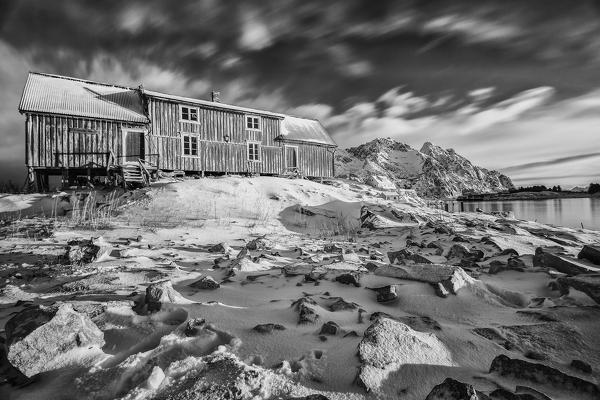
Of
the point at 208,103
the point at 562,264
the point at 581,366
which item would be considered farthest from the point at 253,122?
the point at 581,366

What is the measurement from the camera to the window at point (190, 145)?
21438mm

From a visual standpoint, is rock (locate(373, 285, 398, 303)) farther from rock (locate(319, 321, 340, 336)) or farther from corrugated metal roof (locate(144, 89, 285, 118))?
corrugated metal roof (locate(144, 89, 285, 118))

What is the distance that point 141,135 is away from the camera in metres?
19.9

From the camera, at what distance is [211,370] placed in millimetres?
1847

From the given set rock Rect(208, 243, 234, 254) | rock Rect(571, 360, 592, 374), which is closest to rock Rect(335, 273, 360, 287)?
rock Rect(571, 360, 592, 374)

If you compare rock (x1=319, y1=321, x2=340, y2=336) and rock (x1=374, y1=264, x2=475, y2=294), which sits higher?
rock (x1=374, y1=264, x2=475, y2=294)

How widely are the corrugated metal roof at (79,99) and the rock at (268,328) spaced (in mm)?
20998

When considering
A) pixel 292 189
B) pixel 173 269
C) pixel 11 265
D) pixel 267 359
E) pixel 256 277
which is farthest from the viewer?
pixel 292 189

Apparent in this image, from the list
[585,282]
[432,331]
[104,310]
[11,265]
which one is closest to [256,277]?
[104,310]

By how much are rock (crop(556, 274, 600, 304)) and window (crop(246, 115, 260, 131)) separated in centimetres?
2329

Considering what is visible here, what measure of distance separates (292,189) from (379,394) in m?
14.8

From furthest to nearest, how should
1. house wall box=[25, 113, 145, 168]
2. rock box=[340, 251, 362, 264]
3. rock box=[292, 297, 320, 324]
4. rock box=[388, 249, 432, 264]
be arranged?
1. house wall box=[25, 113, 145, 168]
2. rock box=[340, 251, 362, 264]
3. rock box=[388, 249, 432, 264]
4. rock box=[292, 297, 320, 324]

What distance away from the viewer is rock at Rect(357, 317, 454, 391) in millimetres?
1782

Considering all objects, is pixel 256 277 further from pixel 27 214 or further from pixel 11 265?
pixel 27 214
